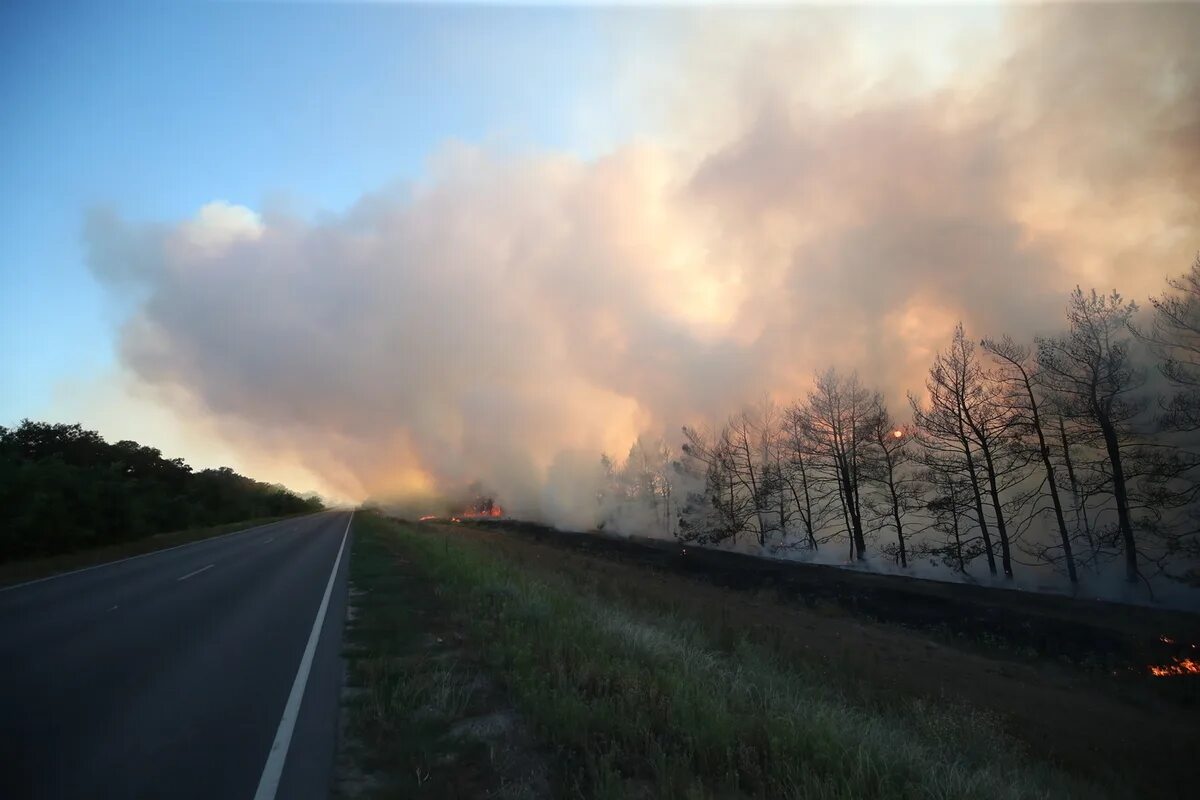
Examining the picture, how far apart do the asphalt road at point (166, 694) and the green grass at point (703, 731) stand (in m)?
2.20

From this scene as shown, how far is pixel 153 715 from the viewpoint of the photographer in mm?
6090

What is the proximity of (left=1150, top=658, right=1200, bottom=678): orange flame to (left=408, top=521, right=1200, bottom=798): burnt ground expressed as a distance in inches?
10.0

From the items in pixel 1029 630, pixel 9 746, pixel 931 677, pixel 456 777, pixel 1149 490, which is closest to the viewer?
pixel 456 777

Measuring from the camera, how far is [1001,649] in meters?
19.1

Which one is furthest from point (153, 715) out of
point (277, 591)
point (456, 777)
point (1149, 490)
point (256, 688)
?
point (1149, 490)

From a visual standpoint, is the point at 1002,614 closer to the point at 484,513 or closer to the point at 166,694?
the point at 166,694

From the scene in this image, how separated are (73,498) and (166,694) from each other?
100 feet

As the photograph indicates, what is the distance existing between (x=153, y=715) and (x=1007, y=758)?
10.9 meters

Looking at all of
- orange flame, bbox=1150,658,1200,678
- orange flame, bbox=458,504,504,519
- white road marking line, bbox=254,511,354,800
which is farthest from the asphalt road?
orange flame, bbox=458,504,504,519

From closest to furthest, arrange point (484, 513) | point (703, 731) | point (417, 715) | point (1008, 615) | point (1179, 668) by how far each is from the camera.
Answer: point (703, 731) < point (417, 715) < point (1179, 668) < point (1008, 615) < point (484, 513)

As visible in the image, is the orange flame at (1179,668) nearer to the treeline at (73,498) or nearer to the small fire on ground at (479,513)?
the treeline at (73,498)

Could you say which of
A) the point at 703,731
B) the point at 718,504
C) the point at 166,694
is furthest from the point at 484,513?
the point at 703,731

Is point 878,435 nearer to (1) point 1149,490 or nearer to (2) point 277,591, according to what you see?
(1) point 1149,490

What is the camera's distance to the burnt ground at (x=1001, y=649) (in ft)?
35.8
